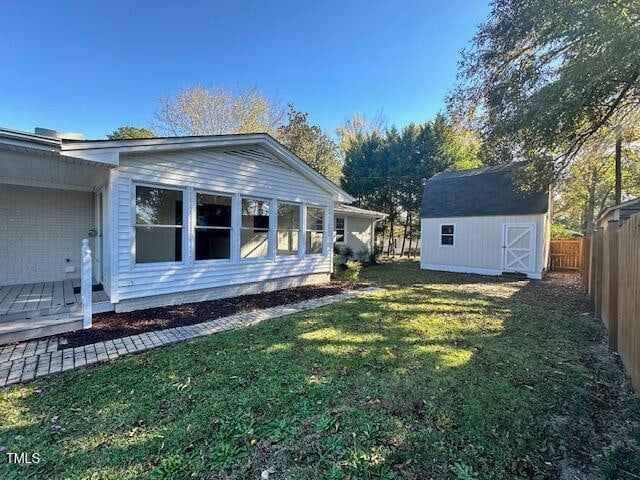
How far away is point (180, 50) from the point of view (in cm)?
1499

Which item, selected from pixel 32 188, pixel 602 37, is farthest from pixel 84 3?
pixel 602 37

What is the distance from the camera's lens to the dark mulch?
455 cm

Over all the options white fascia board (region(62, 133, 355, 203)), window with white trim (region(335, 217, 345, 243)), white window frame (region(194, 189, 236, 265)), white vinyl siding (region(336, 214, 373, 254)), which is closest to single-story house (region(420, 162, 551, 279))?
white vinyl siding (region(336, 214, 373, 254))

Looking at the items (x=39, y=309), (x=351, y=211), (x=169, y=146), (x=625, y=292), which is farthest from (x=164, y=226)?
(x=351, y=211)

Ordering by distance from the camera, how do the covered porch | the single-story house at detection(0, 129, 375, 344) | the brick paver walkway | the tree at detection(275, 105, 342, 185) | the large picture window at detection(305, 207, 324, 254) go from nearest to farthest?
the brick paver walkway → the covered porch → the single-story house at detection(0, 129, 375, 344) → the large picture window at detection(305, 207, 324, 254) → the tree at detection(275, 105, 342, 185)

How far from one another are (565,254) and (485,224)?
19.2 feet

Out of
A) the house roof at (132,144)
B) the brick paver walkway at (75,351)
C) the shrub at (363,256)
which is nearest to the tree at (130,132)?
the shrub at (363,256)

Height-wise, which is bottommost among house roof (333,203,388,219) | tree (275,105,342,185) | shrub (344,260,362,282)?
shrub (344,260,362,282)

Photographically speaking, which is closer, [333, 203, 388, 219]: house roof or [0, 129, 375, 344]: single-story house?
[0, 129, 375, 344]: single-story house

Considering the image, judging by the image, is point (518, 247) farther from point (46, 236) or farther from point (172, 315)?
point (46, 236)

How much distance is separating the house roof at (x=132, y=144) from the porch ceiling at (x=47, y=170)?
6.3 inches

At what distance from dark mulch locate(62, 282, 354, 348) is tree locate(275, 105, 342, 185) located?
14536 mm

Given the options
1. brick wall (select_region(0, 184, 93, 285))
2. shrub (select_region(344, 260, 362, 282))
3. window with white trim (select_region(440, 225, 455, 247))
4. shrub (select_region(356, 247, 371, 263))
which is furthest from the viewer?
shrub (select_region(356, 247, 371, 263))

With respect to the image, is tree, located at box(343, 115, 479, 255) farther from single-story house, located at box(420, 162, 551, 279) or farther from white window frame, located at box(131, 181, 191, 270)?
white window frame, located at box(131, 181, 191, 270)
